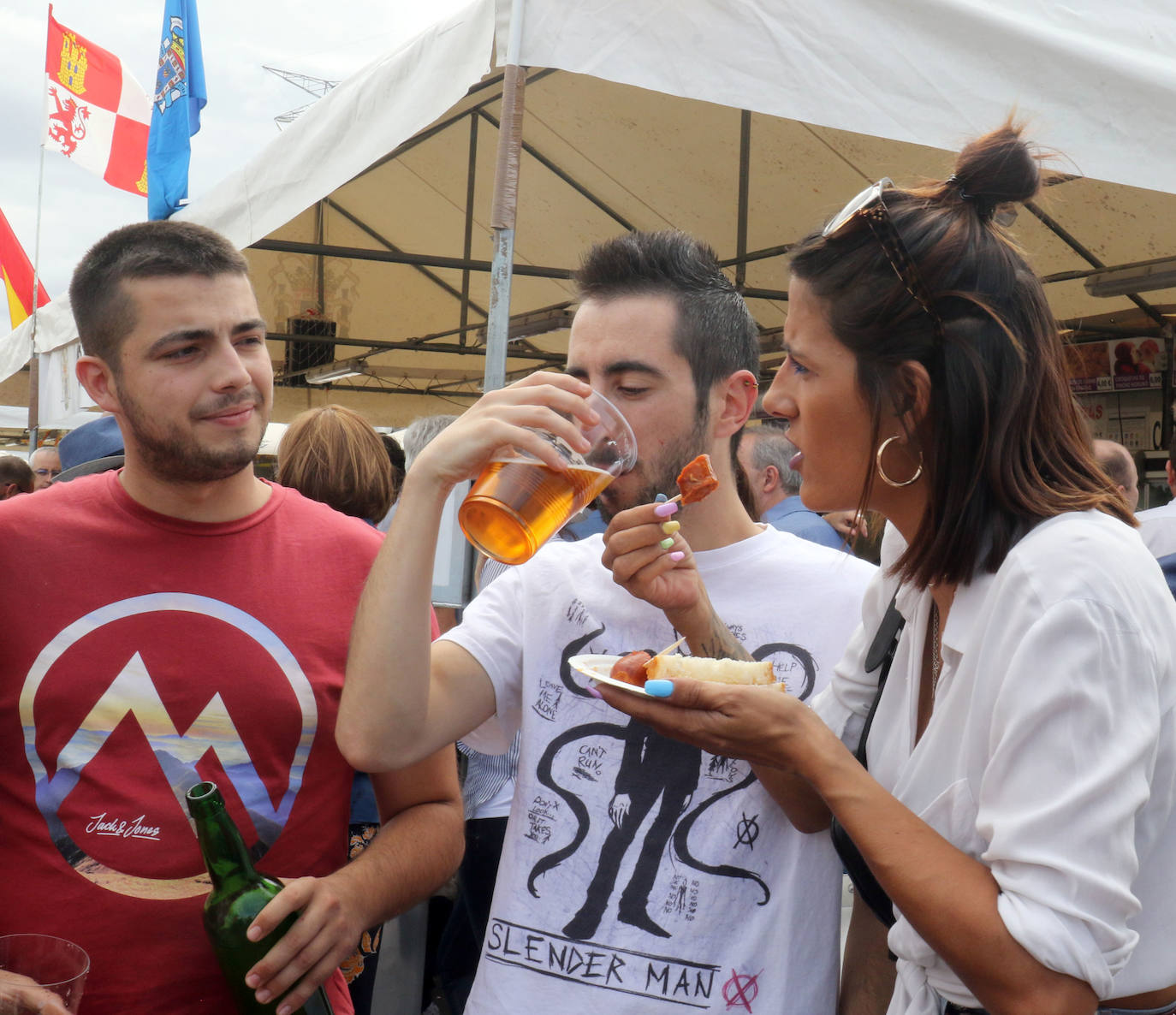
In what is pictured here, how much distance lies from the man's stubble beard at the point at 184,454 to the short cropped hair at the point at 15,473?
709 centimetres

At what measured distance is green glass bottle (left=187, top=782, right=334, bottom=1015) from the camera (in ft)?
5.01

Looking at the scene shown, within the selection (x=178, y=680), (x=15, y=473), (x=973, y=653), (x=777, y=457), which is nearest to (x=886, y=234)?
(x=973, y=653)

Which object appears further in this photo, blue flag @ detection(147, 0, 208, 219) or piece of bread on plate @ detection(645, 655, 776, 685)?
blue flag @ detection(147, 0, 208, 219)

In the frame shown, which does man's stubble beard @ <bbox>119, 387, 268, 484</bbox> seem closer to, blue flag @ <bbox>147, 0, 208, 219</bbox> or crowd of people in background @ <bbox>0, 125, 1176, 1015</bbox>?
crowd of people in background @ <bbox>0, 125, 1176, 1015</bbox>

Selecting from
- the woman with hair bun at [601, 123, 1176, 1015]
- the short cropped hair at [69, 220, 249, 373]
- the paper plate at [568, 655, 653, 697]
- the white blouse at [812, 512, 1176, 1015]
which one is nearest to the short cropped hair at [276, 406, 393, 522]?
the short cropped hair at [69, 220, 249, 373]

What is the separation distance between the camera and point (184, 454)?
5.87 ft

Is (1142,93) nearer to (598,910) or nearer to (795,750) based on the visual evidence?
(795,750)

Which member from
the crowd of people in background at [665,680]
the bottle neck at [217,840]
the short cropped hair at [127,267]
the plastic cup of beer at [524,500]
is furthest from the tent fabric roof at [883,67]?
the bottle neck at [217,840]

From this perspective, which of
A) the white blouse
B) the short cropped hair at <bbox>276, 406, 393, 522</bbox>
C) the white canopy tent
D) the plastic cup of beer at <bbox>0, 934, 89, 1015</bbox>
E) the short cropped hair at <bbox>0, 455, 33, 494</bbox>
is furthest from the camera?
the short cropped hair at <bbox>0, 455, 33, 494</bbox>

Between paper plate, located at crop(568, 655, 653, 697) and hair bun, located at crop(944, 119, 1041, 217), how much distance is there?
2.69 feet

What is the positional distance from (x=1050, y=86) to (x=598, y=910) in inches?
95.3

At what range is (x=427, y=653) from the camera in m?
1.66

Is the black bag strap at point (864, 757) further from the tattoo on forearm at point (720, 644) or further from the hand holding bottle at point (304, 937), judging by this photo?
the hand holding bottle at point (304, 937)

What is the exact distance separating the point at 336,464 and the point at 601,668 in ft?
6.77
